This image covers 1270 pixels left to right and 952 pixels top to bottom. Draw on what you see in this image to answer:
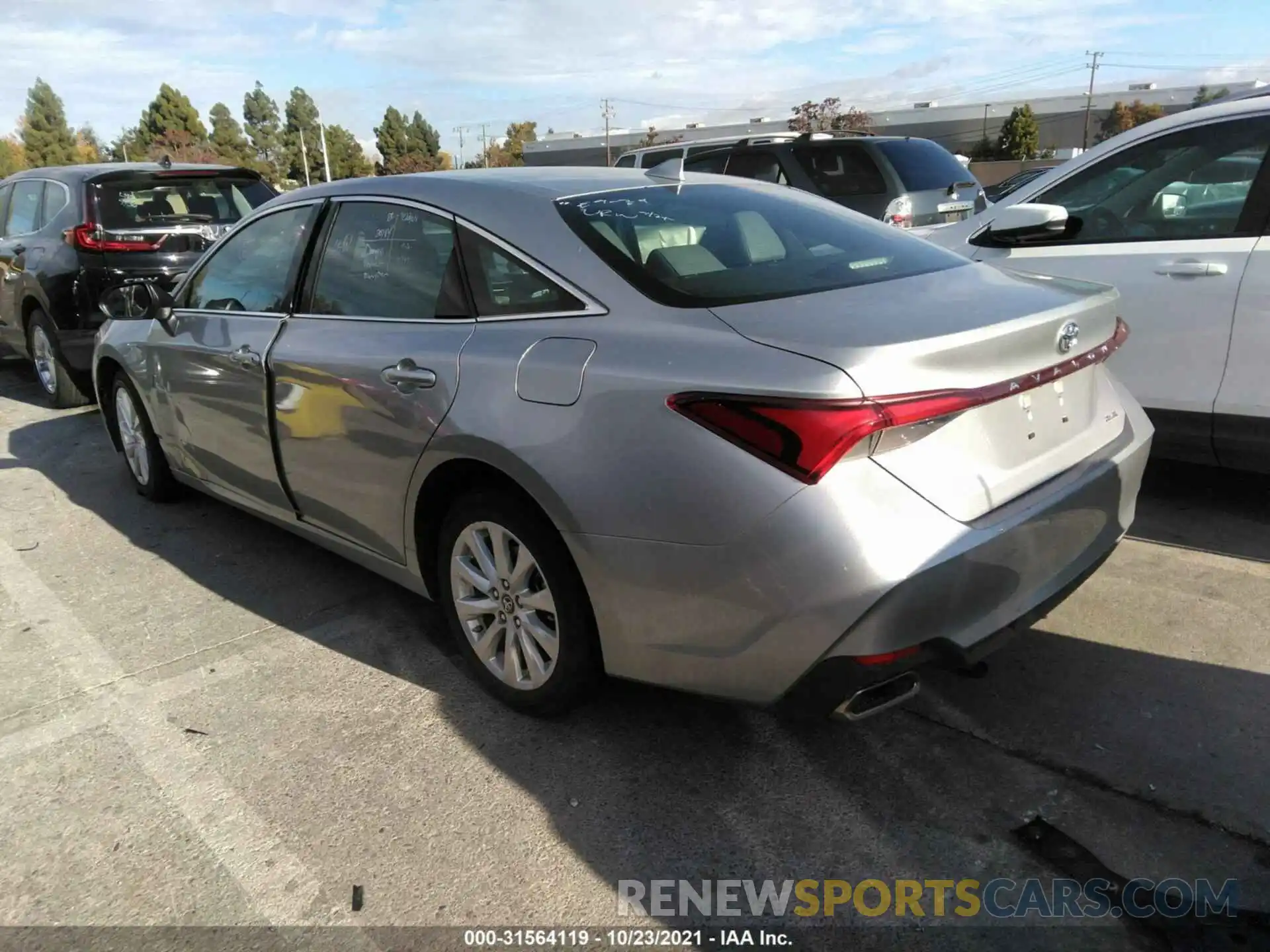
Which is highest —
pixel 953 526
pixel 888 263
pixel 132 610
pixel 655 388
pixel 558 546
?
pixel 888 263

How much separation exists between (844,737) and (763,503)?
1040 mm

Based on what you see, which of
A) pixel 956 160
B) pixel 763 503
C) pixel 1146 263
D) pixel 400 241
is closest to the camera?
pixel 763 503

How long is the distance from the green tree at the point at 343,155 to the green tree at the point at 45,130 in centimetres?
1737

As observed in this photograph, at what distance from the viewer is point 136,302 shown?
4.57m

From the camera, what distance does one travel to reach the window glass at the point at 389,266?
9.81ft

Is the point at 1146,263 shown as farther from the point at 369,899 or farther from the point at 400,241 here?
the point at 369,899

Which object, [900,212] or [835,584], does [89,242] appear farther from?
[835,584]

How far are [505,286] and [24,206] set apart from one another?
7.12m

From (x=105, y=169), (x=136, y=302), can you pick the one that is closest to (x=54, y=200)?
(x=105, y=169)

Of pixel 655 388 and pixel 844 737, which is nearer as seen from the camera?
pixel 655 388

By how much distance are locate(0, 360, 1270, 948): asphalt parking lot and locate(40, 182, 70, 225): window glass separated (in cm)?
459

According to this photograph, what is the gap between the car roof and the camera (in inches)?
283

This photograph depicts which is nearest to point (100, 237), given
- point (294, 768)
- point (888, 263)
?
point (294, 768)

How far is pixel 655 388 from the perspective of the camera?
89.4 inches
